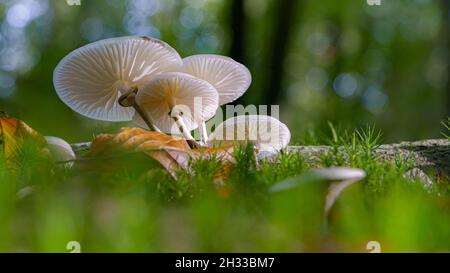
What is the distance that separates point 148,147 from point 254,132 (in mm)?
646

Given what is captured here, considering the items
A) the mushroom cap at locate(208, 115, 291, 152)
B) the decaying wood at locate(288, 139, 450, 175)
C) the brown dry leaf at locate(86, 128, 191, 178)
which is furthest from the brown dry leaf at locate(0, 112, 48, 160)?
the decaying wood at locate(288, 139, 450, 175)

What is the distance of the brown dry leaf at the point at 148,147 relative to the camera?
1.38 metres

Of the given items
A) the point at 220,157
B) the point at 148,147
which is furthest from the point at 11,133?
the point at 220,157

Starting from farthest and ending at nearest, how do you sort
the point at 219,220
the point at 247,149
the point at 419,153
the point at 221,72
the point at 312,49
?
the point at 312,49 → the point at 221,72 → the point at 419,153 → the point at 247,149 → the point at 219,220

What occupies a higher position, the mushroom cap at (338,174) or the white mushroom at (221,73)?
the white mushroom at (221,73)

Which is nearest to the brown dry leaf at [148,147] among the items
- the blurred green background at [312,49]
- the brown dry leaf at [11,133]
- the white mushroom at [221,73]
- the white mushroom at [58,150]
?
the white mushroom at [58,150]

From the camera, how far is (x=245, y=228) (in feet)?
2.91

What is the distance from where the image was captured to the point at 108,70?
214 centimetres

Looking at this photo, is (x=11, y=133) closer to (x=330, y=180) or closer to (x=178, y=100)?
(x=178, y=100)

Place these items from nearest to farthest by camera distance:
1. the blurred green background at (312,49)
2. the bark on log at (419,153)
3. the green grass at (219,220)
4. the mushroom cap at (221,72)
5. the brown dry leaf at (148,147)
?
the green grass at (219,220), the brown dry leaf at (148,147), the bark on log at (419,153), the mushroom cap at (221,72), the blurred green background at (312,49)

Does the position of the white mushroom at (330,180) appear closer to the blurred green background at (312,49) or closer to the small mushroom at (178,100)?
the small mushroom at (178,100)

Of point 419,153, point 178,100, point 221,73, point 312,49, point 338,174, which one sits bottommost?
point 419,153

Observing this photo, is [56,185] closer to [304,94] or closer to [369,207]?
[369,207]

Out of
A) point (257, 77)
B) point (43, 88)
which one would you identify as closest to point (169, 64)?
point (257, 77)
